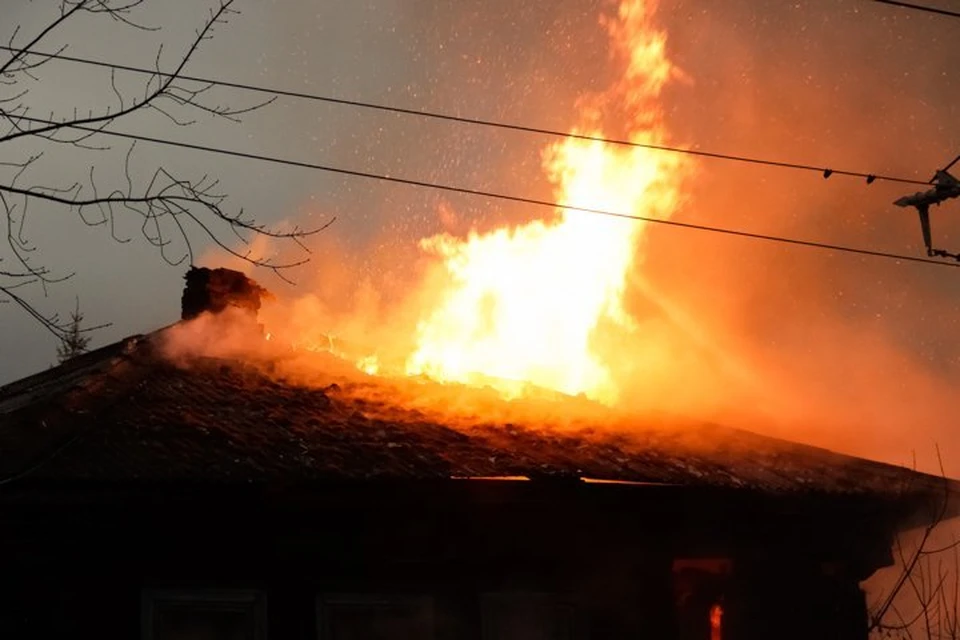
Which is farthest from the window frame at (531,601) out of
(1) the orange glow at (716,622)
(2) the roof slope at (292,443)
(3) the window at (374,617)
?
(1) the orange glow at (716,622)

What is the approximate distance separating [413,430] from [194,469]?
2184mm

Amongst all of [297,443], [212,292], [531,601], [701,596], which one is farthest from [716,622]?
[212,292]

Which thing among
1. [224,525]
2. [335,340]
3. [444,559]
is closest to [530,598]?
[444,559]

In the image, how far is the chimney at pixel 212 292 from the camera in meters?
13.3

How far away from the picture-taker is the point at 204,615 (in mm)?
7883

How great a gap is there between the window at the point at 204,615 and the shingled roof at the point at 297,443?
1.02 m

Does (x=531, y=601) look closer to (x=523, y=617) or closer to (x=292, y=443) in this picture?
(x=523, y=617)

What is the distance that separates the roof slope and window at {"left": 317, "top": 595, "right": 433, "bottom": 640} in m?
1.09

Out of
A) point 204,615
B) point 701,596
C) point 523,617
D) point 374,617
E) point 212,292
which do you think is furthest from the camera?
point 212,292

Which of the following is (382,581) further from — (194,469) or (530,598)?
(194,469)

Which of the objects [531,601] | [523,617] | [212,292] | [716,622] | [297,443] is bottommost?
[716,622]

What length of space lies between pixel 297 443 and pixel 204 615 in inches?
60.0

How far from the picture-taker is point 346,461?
8.16 m

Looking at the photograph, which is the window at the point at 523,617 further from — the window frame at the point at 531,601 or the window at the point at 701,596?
the window at the point at 701,596
